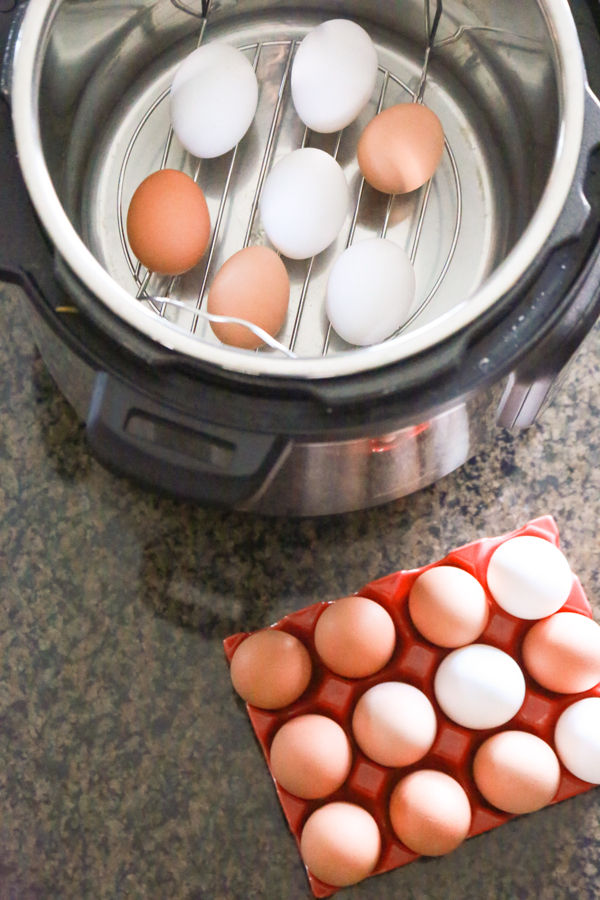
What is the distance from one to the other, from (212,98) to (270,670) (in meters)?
0.53

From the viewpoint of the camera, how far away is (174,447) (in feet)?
1.71

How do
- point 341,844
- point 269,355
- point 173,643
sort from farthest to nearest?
1. point 173,643
2. point 341,844
3. point 269,355

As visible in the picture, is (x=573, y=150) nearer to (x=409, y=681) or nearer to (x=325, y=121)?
(x=325, y=121)

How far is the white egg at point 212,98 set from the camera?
69cm

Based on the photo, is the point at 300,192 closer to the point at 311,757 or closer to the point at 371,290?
the point at 371,290

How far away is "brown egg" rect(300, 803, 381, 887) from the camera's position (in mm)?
627

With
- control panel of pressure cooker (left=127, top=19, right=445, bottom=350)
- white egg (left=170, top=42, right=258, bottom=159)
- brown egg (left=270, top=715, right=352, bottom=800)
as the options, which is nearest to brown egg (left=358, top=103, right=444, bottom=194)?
control panel of pressure cooker (left=127, top=19, right=445, bottom=350)

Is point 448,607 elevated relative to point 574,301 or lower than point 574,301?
lower

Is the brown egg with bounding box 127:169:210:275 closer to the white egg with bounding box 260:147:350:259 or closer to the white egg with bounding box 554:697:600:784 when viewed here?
the white egg with bounding box 260:147:350:259

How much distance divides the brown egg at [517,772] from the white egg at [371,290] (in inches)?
15.1

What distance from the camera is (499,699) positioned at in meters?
0.65

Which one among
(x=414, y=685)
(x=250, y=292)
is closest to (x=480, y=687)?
(x=414, y=685)

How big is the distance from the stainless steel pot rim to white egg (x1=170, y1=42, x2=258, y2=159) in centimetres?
18

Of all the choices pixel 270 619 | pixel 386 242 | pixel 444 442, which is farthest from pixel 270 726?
pixel 386 242
